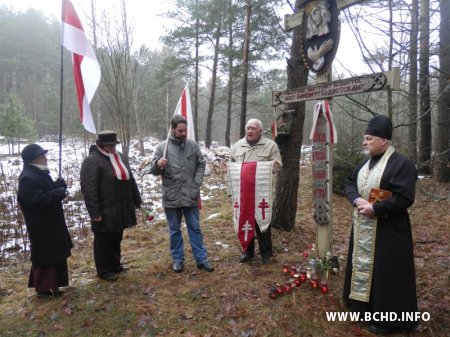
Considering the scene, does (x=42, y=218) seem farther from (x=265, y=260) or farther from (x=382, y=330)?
(x=382, y=330)

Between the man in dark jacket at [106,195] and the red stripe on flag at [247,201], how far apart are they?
1.46 m

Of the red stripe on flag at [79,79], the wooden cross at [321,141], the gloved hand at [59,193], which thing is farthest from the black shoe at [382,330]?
the red stripe on flag at [79,79]

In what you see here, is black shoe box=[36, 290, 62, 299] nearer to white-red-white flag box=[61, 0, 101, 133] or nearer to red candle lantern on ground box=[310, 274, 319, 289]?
white-red-white flag box=[61, 0, 101, 133]

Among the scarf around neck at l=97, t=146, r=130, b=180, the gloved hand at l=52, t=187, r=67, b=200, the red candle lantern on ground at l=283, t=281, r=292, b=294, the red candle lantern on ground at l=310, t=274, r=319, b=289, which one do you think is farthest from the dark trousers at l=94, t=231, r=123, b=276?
the red candle lantern on ground at l=310, t=274, r=319, b=289

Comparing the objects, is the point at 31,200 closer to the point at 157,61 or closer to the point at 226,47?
the point at 226,47

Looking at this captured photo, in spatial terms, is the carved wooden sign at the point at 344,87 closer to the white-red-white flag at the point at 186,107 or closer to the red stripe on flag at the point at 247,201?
the red stripe on flag at the point at 247,201

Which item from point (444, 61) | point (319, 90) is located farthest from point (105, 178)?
point (444, 61)

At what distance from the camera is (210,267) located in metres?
4.62

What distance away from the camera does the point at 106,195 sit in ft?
14.0

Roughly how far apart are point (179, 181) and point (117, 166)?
2.67 ft

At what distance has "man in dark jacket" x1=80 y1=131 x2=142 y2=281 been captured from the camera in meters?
4.20

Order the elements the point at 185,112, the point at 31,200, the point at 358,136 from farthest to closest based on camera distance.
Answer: the point at 358,136 < the point at 185,112 < the point at 31,200

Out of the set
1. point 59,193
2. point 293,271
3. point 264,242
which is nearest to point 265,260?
point 264,242

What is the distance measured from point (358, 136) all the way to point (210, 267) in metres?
6.92
